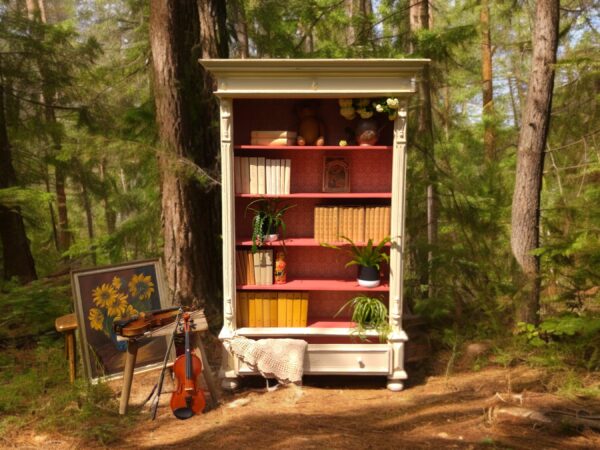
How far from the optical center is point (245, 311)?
3615 mm

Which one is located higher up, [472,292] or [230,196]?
[230,196]

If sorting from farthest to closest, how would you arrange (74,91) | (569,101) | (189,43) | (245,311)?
(74,91)
(569,101)
(189,43)
(245,311)

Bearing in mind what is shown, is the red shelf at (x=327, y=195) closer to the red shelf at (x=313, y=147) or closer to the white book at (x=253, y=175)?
the white book at (x=253, y=175)

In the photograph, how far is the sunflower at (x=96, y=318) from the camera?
320cm

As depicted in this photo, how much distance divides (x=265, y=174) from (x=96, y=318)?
1.58m

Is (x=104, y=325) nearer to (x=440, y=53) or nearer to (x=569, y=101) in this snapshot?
(x=440, y=53)

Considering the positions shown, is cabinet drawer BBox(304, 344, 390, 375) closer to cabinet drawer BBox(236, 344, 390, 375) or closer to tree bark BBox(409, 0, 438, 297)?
cabinet drawer BBox(236, 344, 390, 375)

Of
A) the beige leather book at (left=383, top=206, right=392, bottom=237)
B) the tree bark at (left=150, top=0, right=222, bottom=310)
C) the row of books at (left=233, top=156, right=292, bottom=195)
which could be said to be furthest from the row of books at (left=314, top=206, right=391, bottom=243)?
the tree bark at (left=150, top=0, right=222, bottom=310)

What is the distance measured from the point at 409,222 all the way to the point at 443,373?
1.73m

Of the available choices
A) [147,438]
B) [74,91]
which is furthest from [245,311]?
[74,91]

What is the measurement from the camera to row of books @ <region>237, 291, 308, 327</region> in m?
3.59

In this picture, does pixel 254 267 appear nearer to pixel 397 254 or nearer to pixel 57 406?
pixel 397 254

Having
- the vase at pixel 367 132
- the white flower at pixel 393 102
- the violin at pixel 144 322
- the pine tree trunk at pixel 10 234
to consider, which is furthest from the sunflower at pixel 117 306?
the pine tree trunk at pixel 10 234

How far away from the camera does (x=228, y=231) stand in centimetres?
337
